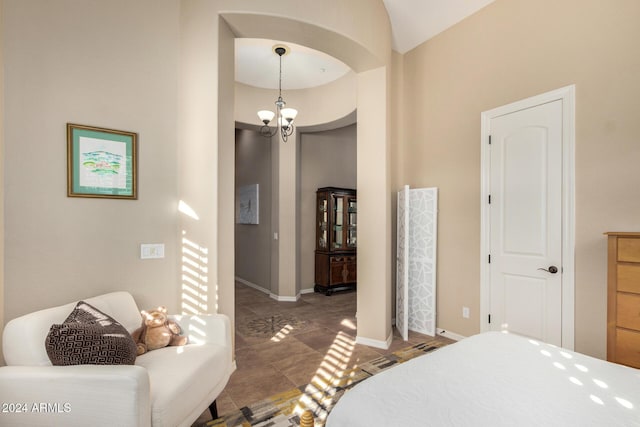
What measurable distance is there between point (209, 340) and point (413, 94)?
3460mm

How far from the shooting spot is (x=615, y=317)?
205 centimetres

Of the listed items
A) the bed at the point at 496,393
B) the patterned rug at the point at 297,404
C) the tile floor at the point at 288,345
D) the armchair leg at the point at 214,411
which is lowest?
the tile floor at the point at 288,345

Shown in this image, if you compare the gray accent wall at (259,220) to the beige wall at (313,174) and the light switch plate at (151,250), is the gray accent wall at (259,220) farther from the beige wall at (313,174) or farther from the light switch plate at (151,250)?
the light switch plate at (151,250)

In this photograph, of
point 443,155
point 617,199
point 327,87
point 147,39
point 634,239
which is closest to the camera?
point 634,239

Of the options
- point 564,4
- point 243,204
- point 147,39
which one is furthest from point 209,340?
point 243,204

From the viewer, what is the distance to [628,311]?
200cm

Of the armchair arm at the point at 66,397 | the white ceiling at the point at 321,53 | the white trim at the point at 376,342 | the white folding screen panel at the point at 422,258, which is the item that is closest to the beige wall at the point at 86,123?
the armchair arm at the point at 66,397

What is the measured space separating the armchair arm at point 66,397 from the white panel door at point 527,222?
3.00 metres

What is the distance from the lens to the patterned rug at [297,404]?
6.73 feet

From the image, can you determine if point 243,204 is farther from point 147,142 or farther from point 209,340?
point 209,340

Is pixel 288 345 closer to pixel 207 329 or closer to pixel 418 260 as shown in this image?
pixel 207 329

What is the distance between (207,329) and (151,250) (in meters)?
0.82

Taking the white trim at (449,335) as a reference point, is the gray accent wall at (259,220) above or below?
above

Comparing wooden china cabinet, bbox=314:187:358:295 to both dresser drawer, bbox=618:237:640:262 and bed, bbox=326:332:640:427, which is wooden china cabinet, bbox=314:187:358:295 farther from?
bed, bbox=326:332:640:427
